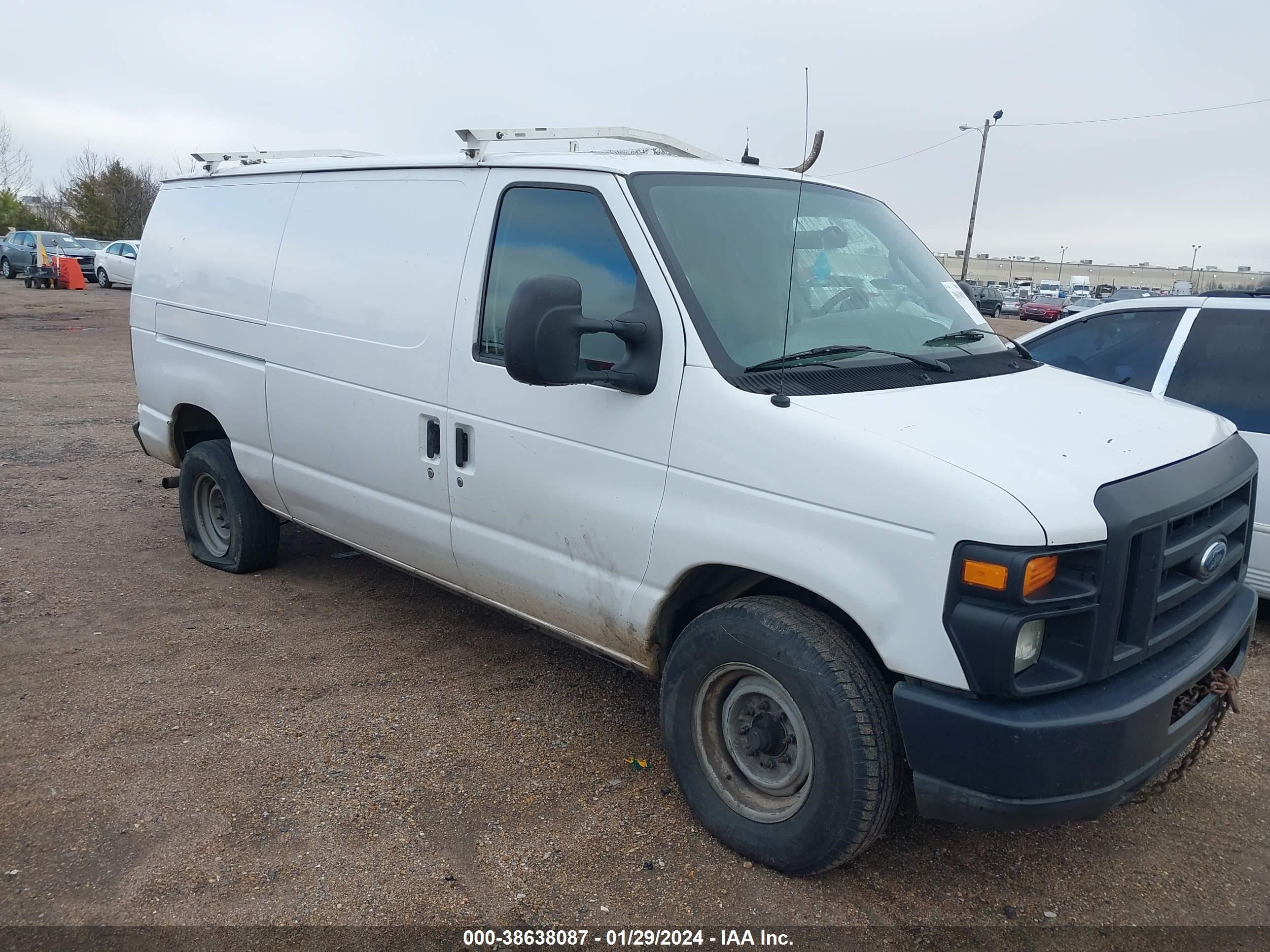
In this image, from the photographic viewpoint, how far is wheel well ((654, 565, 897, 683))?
3012 millimetres

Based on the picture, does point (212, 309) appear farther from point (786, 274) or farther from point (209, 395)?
point (786, 274)

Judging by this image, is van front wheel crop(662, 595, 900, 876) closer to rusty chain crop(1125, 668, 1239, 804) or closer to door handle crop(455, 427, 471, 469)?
rusty chain crop(1125, 668, 1239, 804)

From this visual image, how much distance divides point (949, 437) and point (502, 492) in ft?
5.53

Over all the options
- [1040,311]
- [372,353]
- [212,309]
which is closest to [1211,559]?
[372,353]

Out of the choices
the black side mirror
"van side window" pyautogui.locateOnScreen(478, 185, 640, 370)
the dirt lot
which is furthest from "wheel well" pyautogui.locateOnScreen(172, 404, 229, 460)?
the black side mirror

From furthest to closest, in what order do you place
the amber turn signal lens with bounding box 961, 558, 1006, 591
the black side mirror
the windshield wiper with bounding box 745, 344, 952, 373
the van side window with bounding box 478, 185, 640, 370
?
the van side window with bounding box 478, 185, 640, 370 < the windshield wiper with bounding box 745, 344, 952, 373 < the black side mirror < the amber turn signal lens with bounding box 961, 558, 1006, 591

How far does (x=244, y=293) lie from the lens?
195 inches

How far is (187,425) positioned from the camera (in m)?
5.77

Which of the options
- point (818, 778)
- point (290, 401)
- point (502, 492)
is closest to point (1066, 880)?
point (818, 778)

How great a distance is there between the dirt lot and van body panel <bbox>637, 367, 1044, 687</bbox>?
89 cm

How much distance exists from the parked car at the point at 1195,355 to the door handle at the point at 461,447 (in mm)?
3520

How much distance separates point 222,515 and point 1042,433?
4637mm

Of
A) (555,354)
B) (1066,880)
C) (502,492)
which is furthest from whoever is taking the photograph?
(502,492)

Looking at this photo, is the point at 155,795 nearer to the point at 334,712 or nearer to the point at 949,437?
the point at 334,712
